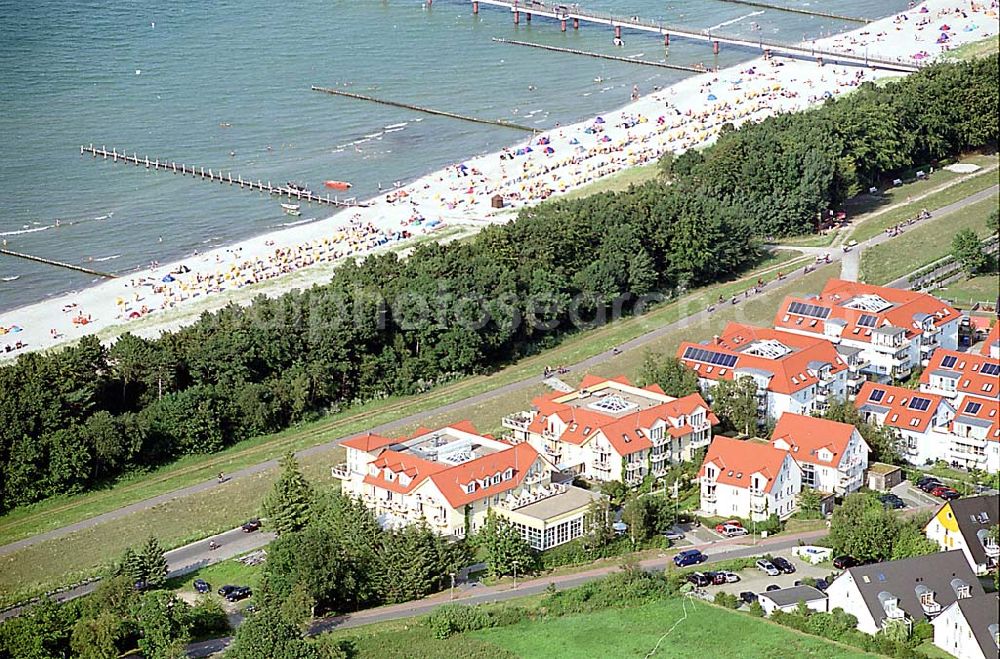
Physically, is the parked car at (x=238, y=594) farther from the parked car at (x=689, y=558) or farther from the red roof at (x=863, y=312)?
the red roof at (x=863, y=312)

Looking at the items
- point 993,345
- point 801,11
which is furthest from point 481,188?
point 801,11

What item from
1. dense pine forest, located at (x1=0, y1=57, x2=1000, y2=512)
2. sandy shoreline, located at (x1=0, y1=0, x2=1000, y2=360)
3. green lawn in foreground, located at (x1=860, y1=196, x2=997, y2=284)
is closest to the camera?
dense pine forest, located at (x1=0, y1=57, x2=1000, y2=512)

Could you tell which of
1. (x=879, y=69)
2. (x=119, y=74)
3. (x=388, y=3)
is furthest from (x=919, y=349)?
(x=388, y=3)

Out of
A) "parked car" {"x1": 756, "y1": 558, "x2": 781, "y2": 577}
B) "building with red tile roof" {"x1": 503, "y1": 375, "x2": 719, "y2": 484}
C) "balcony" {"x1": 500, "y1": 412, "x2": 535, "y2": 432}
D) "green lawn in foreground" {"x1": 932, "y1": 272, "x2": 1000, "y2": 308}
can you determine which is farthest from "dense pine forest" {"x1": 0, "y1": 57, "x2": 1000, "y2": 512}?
"parked car" {"x1": 756, "y1": 558, "x2": 781, "y2": 577}

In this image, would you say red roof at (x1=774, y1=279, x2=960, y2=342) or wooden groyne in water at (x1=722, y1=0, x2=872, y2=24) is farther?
wooden groyne in water at (x1=722, y1=0, x2=872, y2=24)

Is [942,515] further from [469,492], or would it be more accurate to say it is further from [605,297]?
[605,297]

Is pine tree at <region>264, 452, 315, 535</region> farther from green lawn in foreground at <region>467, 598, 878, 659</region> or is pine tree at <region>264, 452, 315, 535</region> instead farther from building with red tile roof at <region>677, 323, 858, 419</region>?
building with red tile roof at <region>677, 323, 858, 419</region>

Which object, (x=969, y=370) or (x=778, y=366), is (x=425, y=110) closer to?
(x=778, y=366)
